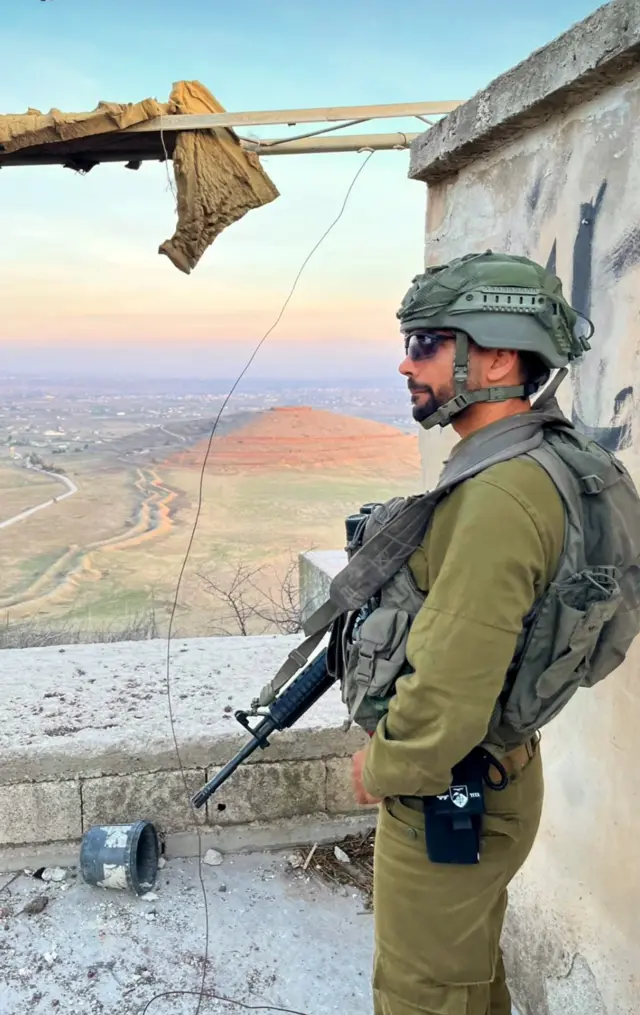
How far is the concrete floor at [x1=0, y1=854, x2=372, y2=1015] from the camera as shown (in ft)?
7.38

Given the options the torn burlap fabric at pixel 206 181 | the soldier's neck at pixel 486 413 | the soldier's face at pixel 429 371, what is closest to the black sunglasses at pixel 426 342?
the soldier's face at pixel 429 371

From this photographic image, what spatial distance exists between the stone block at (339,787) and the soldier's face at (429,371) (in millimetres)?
1940

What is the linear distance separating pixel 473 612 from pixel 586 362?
0.93 meters

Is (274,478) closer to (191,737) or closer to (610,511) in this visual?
(191,737)

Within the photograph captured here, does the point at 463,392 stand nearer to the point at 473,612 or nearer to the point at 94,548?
the point at 473,612

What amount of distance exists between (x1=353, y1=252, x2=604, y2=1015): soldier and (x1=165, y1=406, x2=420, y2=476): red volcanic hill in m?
12.8

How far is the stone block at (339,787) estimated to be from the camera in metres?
2.96

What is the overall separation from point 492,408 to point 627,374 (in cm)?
49

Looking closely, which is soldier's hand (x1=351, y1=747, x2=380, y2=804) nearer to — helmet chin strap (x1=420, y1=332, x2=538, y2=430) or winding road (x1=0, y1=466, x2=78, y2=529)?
helmet chin strap (x1=420, y1=332, x2=538, y2=430)

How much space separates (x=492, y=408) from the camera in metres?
1.41

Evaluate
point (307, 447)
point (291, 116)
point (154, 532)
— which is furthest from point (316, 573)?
point (154, 532)

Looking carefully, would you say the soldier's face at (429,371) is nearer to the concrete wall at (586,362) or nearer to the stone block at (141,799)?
the concrete wall at (586,362)

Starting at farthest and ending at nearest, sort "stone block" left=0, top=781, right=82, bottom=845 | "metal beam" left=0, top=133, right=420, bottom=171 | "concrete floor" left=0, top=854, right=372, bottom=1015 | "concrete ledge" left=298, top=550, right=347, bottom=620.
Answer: "concrete ledge" left=298, top=550, right=347, bottom=620 < "metal beam" left=0, top=133, right=420, bottom=171 < "stone block" left=0, top=781, right=82, bottom=845 < "concrete floor" left=0, top=854, right=372, bottom=1015

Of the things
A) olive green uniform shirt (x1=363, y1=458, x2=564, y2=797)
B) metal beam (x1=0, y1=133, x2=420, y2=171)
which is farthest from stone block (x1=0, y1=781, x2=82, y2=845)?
metal beam (x1=0, y1=133, x2=420, y2=171)
